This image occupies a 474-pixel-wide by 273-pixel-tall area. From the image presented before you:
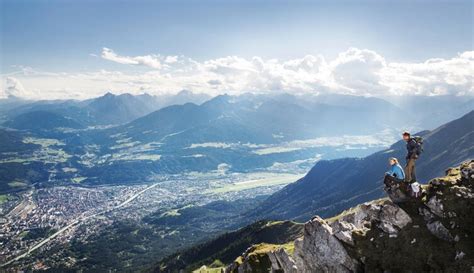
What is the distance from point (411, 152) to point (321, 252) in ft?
62.2

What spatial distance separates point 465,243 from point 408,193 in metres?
9.28

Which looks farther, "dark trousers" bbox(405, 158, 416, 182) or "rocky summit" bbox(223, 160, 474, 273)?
"dark trousers" bbox(405, 158, 416, 182)

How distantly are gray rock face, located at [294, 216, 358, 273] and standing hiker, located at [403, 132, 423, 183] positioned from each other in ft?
43.7

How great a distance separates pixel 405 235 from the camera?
51.7 metres

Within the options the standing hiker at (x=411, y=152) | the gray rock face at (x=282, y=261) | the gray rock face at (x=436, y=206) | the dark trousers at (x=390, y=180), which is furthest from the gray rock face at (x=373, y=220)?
the gray rock face at (x=282, y=261)

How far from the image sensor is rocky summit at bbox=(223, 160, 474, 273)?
159ft

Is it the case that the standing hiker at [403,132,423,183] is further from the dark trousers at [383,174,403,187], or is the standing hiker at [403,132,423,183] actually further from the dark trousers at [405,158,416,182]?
the dark trousers at [383,174,403,187]

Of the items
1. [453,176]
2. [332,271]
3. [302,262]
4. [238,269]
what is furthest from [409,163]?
[238,269]

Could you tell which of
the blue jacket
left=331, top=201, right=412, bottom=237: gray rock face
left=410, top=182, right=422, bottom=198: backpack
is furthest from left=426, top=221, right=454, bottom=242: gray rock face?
the blue jacket

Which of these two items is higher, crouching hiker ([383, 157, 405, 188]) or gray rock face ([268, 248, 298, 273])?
crouching hiker ([383, 157, 405, 188])

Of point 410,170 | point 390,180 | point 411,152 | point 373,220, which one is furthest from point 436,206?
point 373,220

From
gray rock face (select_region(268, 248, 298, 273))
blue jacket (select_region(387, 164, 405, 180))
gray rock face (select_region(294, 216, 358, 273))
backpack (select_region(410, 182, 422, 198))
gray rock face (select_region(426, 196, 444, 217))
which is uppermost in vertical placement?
blue jacket (select_region(387, 164, 405, 180))

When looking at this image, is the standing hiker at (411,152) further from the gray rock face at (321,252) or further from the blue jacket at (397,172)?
the gray rock face at (321,252)

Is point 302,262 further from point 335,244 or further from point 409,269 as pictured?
point 409,269
